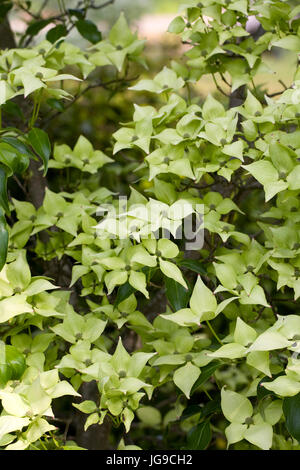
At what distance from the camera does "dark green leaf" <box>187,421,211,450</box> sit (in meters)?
1.15

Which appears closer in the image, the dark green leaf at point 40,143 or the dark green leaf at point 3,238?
the dark green leaf at point 3,238

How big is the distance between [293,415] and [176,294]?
0.28 m

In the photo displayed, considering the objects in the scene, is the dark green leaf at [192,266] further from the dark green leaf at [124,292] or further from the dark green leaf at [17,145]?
the dark green leaf at [17,145]

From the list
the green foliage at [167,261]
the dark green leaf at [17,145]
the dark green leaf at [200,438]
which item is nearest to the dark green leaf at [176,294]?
the green foliage at [167,261]

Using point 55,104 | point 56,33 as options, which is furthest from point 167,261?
point 56,33

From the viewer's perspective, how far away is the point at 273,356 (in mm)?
1162

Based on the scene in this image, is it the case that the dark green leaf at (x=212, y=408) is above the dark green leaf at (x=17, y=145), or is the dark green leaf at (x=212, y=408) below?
below

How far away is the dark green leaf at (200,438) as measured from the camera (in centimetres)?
115

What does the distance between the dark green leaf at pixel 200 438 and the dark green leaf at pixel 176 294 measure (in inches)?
9.1

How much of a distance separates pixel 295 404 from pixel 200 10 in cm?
80

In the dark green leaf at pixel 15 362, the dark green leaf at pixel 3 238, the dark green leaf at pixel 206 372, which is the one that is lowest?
the dark green leaf at pixel 206 372

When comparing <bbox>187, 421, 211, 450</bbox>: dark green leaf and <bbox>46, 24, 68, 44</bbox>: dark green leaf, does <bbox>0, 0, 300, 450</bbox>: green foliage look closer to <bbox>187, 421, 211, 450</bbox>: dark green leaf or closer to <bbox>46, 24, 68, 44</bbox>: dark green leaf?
<bbox>187, 421, 211, 450</bbox>: dark green leaf

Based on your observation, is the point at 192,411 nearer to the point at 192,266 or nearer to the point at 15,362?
the point at 192,266

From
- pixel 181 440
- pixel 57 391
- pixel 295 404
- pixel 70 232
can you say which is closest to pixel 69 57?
pixel 70 232
